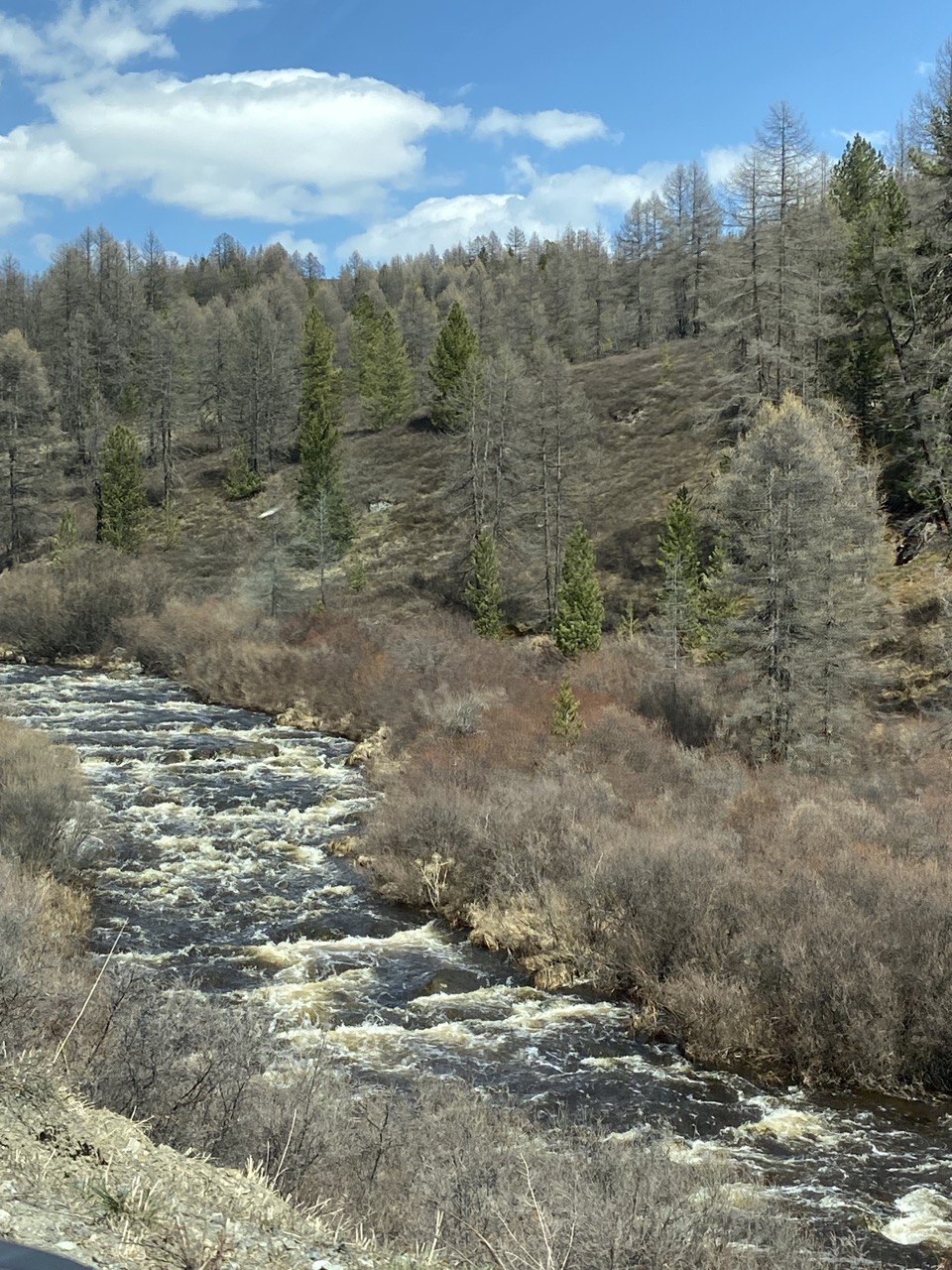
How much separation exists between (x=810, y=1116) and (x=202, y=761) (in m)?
17.0

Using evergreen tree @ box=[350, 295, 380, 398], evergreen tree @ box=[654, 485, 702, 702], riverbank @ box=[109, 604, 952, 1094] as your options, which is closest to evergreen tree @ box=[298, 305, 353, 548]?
evergreen tree @ box=[350, 295, 380, 398]

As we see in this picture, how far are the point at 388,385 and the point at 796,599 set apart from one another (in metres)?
51.3

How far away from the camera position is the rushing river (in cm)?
848

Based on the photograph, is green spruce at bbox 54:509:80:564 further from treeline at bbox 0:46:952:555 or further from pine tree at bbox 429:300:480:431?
pine tree at bbox 429:300:480:431

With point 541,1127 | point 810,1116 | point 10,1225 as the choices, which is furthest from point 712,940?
point 10,1225

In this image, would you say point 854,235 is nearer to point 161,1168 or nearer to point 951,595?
point 951,595

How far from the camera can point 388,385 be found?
222 ft

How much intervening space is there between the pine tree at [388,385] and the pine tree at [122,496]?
18718 millimetres

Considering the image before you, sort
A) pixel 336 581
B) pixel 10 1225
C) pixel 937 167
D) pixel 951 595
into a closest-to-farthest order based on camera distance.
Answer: pixel 10 1225
pixel 951 595
pixel 937 167
pixel 336 581

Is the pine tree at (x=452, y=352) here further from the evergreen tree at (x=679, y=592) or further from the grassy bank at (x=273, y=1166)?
the grassy bank at (x=273, y=1166)

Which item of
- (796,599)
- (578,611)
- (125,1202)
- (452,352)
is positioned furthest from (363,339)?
(125,1202)

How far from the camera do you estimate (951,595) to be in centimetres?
2328

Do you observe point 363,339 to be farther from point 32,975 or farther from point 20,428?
point 32,975

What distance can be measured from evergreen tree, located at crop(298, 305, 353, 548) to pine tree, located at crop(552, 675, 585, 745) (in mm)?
25797
